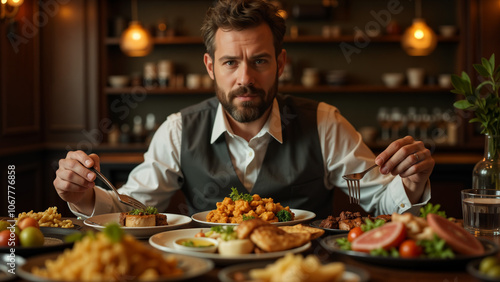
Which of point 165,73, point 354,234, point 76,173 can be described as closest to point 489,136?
point 354,234

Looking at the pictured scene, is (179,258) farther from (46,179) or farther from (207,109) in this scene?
(46,179)

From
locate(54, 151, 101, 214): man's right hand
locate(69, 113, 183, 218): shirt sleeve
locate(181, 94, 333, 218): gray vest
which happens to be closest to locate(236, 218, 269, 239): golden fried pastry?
locate(54, 151, 101, 214): man's right hand

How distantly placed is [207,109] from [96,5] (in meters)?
3.10

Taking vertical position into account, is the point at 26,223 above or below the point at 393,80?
below

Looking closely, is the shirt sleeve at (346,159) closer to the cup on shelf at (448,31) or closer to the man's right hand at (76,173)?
the man's right hand at (76,173)

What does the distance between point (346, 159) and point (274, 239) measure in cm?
116

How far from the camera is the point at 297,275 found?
0.90 metres

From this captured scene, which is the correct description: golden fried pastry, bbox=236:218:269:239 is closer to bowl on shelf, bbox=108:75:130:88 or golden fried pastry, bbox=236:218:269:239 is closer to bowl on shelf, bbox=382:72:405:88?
bowl on shelf, bbox=382:72:405:88

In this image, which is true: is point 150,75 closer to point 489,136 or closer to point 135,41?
point 135,41

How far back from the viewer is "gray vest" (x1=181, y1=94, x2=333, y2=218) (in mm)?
2283

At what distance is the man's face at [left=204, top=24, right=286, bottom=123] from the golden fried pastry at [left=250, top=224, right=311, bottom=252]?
98 centimetres

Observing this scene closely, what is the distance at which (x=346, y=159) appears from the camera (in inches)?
92.1

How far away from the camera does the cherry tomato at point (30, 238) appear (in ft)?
4.25

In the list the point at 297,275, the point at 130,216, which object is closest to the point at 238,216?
the point at 130,216
